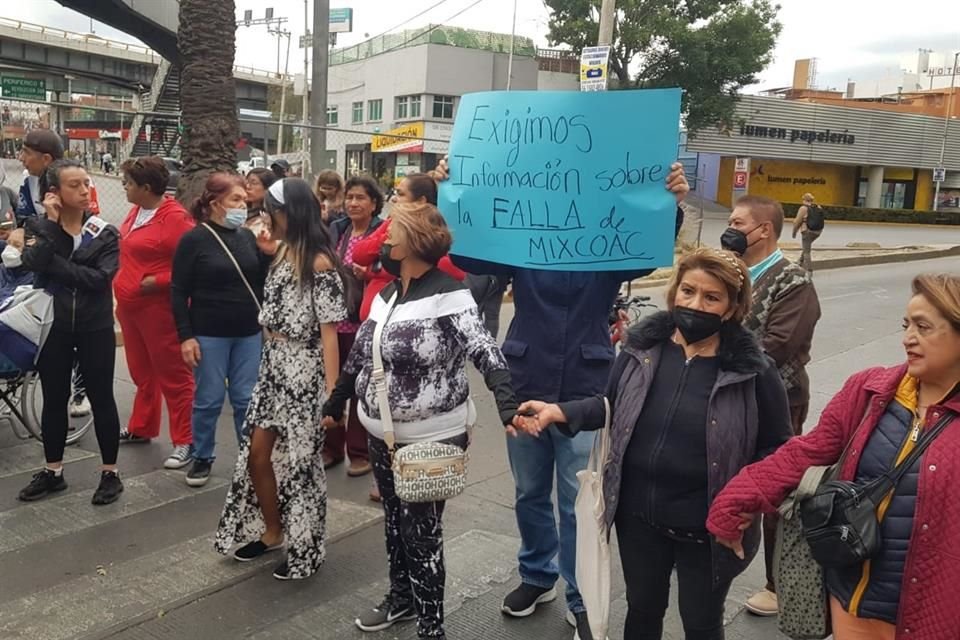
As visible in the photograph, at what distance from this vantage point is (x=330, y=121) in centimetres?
6269

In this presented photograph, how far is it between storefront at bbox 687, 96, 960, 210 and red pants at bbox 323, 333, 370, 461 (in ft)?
129

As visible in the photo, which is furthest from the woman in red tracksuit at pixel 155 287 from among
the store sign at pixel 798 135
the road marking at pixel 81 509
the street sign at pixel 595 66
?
the store sign at pixel 798 135

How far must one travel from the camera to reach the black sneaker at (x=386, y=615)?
3412 mm

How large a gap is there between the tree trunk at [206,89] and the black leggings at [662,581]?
7451 millimetres

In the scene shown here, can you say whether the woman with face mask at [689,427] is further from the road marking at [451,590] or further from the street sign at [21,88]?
the street sign at [21,88]

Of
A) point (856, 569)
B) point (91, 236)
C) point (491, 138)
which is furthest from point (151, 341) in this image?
point (856, 569)

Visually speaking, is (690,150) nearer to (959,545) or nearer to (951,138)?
(951,138)

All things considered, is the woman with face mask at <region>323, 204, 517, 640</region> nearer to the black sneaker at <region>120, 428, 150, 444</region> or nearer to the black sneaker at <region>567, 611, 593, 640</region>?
the black sneaker at <region>567, 611, 593, 640</region>

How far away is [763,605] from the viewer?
3684 mm

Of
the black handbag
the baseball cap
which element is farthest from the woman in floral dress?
the baseball cap

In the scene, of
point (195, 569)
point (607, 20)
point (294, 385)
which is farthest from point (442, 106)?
point (195, 569)

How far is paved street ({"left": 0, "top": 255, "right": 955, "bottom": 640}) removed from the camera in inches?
136

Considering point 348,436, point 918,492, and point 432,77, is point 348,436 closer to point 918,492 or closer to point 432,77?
point 918,492

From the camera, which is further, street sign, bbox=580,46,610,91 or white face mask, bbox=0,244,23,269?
street sign, bbox=580,46,610,91
